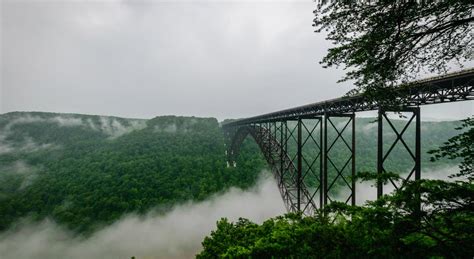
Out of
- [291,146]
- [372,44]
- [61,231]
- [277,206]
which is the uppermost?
[372,44]

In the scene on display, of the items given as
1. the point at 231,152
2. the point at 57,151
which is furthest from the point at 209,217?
the point at 57,151

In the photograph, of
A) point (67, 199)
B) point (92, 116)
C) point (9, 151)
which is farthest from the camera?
point (92, 116)

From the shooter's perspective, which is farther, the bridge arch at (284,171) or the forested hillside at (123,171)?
the forested hillside at (123,171)

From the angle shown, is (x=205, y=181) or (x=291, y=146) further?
(x=291, y=146)

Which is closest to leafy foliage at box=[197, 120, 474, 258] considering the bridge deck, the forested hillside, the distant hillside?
the bridge deck

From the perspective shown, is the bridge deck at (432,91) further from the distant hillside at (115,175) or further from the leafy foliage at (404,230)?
the distant hillside at (115,175)

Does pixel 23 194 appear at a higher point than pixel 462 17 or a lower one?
lower

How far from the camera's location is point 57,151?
59188mm

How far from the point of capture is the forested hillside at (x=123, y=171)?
119ft

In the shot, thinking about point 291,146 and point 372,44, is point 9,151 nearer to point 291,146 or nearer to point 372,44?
point 291,146

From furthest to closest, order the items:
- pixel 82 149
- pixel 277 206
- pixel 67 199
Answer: pixel 82 149
pixel 277 206
pixel 67 199

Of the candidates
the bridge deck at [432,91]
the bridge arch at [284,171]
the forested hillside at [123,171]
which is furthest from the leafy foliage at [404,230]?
the forested hillside at [123,171]

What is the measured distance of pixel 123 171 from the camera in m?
41.7

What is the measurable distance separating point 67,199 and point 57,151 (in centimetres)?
2997
